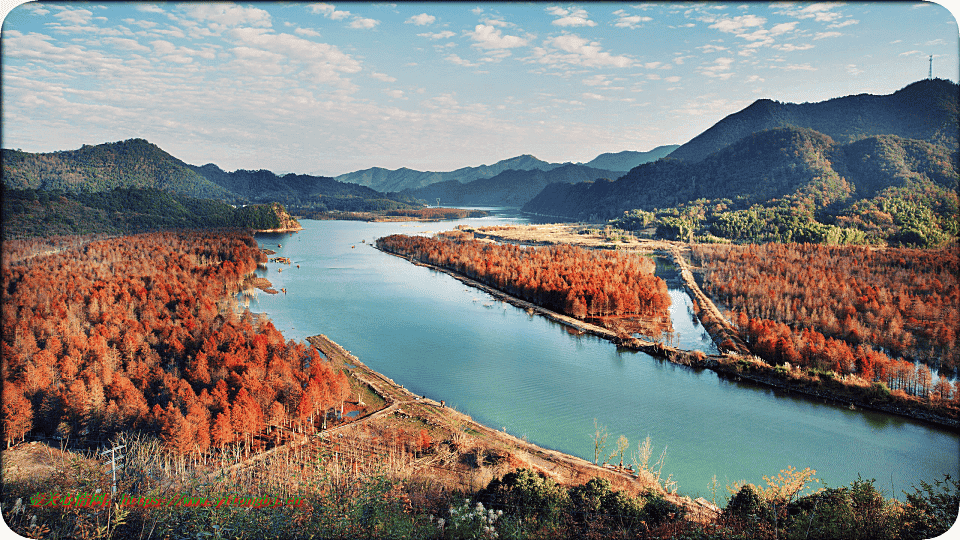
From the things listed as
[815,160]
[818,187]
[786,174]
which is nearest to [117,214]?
[818,187]

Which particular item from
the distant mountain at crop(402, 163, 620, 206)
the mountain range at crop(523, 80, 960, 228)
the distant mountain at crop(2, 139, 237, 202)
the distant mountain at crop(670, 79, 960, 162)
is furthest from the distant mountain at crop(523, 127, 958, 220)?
the distant mountain at crop(2, 139, 237, 202)

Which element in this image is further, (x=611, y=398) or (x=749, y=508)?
(x=611, y=398)

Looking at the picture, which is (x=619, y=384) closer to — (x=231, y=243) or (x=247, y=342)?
(x=247, y=342)

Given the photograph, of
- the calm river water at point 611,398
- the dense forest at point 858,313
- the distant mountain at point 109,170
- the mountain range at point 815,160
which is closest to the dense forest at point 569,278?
the calm river water at point 611,398

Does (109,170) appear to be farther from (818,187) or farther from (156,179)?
(818,187)

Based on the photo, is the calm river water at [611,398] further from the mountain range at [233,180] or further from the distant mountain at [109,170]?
the distant mountain at [109,170]

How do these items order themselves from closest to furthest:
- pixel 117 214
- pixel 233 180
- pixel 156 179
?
pixel 117 214 < pixel 156 179 < pixel 233 180
